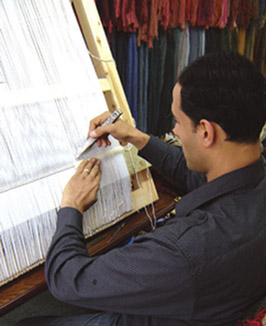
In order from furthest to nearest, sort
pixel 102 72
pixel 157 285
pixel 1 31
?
pixel 102 72
pixel 1 31
pixel 157 285

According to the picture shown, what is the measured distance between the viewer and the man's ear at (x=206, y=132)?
68 cm

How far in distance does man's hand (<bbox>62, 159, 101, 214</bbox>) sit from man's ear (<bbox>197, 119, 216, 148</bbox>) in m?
0.35

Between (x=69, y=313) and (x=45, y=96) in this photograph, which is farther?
(x=69, y=313)

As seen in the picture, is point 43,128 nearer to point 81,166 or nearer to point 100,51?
point 81,166

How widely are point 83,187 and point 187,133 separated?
347mm

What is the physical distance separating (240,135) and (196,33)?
1.33m

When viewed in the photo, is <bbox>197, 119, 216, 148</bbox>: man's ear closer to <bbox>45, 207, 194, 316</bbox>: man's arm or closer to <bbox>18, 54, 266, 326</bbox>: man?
<bbox>18, 54, 266, 326</bbox>: man

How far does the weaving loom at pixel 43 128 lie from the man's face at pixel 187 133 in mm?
262

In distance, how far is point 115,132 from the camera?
3.13 ft

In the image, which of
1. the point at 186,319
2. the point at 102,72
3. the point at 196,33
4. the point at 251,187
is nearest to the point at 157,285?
the point at 186,319

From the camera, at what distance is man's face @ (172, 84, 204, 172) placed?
2.41 feet

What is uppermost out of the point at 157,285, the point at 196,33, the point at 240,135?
the point at 196,33

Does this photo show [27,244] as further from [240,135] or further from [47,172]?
[240,135]

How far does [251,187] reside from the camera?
0.71 meters
